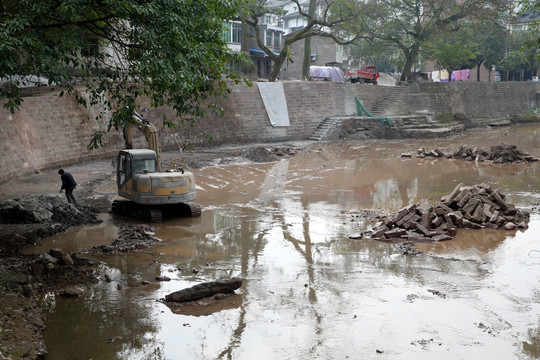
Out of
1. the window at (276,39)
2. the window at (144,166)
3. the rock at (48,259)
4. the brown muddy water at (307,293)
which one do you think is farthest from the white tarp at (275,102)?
the rock at (48,259)

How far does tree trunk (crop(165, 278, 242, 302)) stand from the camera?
8.62 m

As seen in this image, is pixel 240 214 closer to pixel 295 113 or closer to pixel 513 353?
pixel 513 353

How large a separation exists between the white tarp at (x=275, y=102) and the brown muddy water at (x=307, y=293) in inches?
631

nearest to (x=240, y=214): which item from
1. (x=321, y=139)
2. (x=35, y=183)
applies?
(x=35, y=183)

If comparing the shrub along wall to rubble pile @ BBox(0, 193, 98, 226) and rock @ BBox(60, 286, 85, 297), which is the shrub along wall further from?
rock @ BBox(60, 286, 85, 297)

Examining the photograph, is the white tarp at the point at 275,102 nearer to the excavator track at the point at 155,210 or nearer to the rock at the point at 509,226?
the excavator track at the point at 155,210

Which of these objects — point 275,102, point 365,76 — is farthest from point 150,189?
point 365,76

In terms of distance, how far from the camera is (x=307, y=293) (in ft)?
30.1

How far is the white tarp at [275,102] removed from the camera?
32.7 m

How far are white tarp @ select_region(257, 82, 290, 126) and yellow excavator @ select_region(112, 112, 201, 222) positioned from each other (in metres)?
18.0

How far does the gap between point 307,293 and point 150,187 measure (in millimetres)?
5802

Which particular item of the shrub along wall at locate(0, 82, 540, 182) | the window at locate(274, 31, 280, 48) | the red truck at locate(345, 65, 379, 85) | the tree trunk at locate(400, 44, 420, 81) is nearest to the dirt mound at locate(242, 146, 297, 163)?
the shrub along wall at locate(0, 82, 540, 182)

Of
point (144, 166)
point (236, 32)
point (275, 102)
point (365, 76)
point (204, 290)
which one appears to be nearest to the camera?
point (204, 290)

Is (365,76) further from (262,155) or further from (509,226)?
(509,226)
